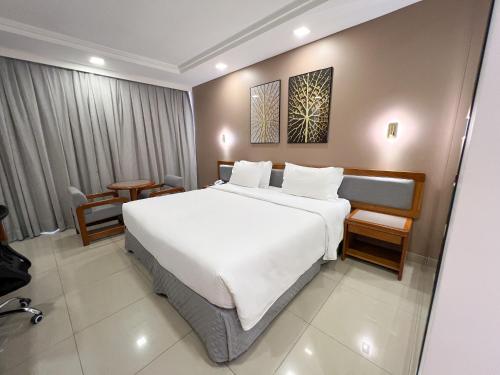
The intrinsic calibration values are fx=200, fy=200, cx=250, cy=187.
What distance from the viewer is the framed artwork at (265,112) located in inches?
120

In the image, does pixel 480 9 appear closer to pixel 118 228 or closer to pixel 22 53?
pixel 118 228

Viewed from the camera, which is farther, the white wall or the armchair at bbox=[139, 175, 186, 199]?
the armchair at bbox=[139, 175, 186, 199]

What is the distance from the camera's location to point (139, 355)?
128cm

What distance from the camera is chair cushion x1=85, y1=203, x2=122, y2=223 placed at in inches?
107

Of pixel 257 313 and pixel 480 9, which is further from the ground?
pixel 480 9

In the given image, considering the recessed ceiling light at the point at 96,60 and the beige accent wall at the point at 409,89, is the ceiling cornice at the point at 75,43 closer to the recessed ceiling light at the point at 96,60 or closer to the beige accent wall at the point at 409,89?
the recessed ceiling light at the point at 96,60

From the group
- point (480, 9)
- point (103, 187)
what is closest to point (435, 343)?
point (480, 9)

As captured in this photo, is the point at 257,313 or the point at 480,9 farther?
the point at 480,9

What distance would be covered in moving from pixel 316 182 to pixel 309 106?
1076mm

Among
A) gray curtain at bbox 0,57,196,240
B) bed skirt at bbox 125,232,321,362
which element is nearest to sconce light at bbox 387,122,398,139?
bed skirt at bbox 125,232,321,362

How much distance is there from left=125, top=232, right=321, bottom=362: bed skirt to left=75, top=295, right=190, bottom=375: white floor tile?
0.11 metres

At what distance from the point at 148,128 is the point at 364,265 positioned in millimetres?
4224

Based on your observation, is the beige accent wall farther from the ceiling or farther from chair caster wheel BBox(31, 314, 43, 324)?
chair caster wheel BBox(31, 314, 43, 324)

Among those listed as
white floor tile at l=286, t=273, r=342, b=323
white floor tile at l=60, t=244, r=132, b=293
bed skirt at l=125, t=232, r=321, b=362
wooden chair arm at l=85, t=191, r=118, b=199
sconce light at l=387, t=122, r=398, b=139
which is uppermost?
sconce light at l=387, t=122, r=398, b=139
